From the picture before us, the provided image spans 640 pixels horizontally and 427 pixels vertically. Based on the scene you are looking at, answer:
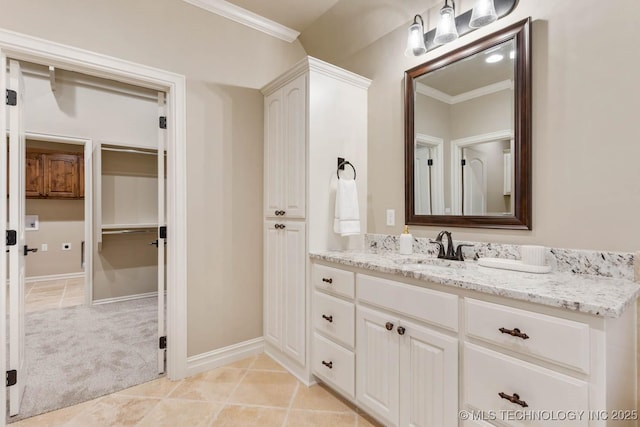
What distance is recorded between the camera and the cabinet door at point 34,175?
4973 millimetres

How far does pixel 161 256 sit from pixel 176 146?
2.62 feet

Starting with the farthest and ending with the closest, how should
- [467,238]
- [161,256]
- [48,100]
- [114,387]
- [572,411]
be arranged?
[48,100] → [161,256] → [114,387] → [467,238] → [572,411]

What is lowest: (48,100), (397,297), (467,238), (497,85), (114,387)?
(114,387)

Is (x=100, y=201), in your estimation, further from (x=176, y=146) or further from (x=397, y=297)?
(x=397, y=297)

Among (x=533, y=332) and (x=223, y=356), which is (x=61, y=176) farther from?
(x=533, y=332)

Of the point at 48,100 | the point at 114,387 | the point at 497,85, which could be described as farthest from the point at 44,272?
the point at 497,85

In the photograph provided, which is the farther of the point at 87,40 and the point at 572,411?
the point at 87,40

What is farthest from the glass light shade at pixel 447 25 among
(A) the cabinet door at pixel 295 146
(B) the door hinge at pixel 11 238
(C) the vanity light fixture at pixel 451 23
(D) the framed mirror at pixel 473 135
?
(B) the door hinge at pixel 11 238

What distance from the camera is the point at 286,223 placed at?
2332 millimetres

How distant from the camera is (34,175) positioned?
16.4 ft

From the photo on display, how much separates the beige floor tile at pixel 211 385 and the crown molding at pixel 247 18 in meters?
2.72

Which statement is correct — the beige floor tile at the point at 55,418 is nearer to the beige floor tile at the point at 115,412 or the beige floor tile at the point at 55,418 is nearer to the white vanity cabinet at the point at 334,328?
the beige floor tile at the point at 115,412

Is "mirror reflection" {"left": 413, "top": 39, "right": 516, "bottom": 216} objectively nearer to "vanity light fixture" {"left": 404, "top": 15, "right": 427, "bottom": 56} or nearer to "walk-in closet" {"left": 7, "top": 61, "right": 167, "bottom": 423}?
"vanity light fixture" {"left": 404, "top": 15, "right": 427, "bottom": 56}

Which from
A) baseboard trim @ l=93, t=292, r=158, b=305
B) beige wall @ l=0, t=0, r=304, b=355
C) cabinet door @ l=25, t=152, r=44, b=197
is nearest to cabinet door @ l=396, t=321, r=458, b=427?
beige wall @ l=0, t=0, r=304, b=355
